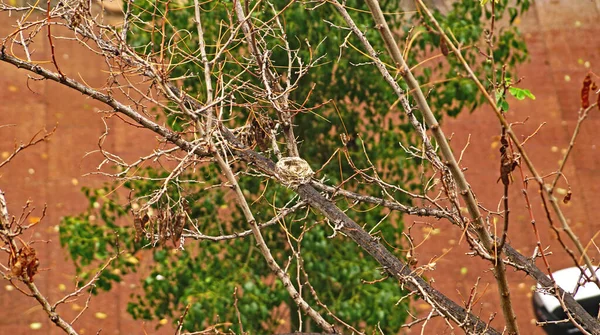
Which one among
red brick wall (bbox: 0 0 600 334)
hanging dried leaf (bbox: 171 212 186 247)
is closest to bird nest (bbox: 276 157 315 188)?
hanging dried leaf (bbox: 171 212 186 247)

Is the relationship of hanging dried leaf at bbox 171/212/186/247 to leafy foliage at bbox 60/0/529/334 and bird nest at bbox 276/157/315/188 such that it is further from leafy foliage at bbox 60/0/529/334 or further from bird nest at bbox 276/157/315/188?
leafy foliage at bbox 60/0/529/334

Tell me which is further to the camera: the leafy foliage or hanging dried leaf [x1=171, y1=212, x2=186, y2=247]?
the leafy foliage

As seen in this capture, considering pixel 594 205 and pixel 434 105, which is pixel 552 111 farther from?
pixel 434 105

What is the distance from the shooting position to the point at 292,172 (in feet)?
12.7

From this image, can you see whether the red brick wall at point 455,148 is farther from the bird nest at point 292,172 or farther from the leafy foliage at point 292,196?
the bird nest at point 292,172

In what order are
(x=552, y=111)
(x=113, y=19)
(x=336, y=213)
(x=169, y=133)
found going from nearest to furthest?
(x=169, y=133) → (x=336, y=213) → (x=552, y=111) → (x=113, y=19)

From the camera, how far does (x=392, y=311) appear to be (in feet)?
17.6

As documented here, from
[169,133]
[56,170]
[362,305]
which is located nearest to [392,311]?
[362,305]

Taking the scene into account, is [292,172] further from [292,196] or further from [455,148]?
[455,148]

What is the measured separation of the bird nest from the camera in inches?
153

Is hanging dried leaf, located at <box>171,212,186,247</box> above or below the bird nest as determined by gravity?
below

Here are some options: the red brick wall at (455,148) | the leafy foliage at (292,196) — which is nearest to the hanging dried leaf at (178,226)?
the leafy foliage at (292,196)

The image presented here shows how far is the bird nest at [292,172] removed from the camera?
3.88 m

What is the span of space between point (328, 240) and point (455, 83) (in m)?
1.27
